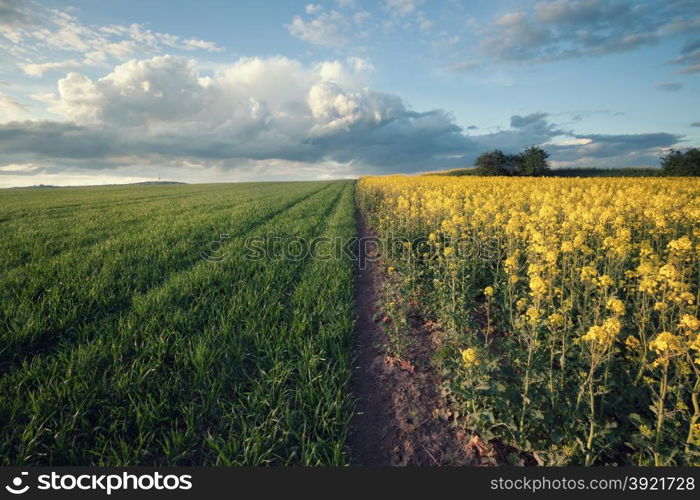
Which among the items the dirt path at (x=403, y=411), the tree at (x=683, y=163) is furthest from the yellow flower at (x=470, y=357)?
the tree at (x=683, y=163)

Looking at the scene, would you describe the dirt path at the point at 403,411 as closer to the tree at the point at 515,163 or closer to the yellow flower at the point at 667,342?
the yellow flower at the point at 667,342

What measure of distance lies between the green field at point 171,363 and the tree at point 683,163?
166 ft

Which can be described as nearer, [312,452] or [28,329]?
[312,452]

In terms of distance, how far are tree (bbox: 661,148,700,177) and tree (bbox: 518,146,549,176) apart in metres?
15.8

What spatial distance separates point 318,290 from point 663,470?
4.69 metres

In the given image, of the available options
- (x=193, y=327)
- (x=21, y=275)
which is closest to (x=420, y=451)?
(x=193, y=327)

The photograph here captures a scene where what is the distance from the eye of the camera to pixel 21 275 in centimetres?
555

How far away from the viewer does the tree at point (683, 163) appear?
3525 cm

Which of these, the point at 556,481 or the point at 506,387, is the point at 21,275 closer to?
the point at 506,387

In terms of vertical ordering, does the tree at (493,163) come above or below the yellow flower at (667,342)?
above

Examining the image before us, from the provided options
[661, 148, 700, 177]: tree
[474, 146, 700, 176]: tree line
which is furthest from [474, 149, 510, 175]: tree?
[661, 148, 700, 177]: tree

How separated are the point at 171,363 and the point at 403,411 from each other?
270 cm

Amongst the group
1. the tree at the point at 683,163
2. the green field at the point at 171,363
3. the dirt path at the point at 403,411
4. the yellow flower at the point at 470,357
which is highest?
the tree at the point at 683,163

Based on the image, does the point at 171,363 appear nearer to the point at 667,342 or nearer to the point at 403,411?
the point at 403,411
